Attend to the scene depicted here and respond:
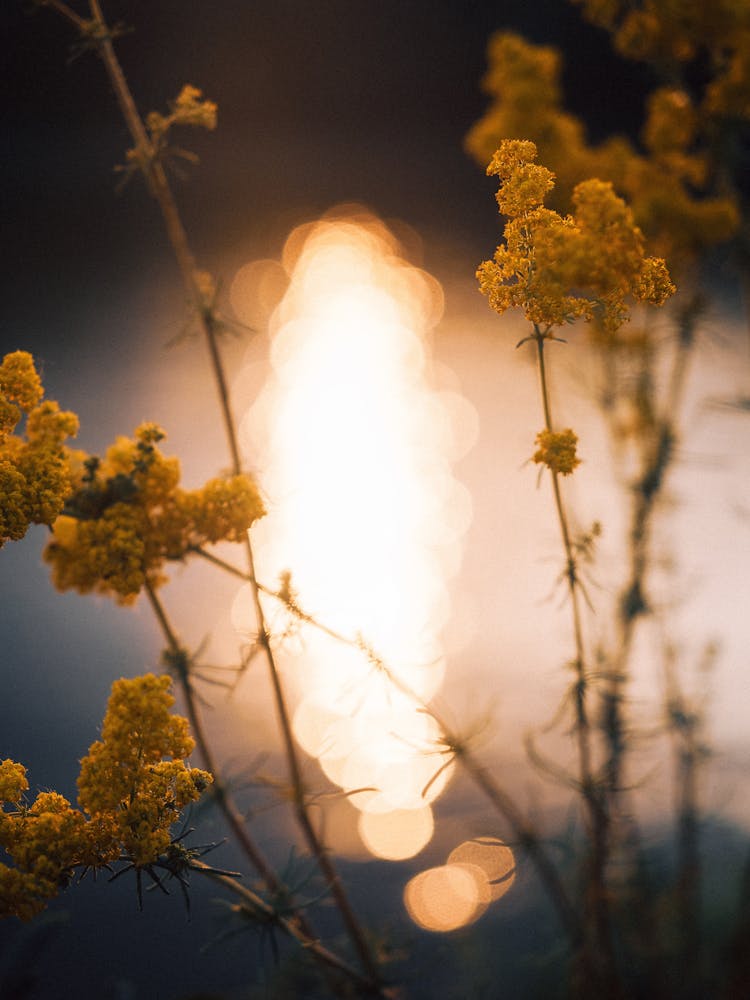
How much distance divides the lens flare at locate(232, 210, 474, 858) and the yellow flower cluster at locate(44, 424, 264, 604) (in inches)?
11.2

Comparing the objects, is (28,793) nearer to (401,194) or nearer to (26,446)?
(26,446)

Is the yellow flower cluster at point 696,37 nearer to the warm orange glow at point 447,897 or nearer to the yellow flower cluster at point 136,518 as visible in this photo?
the yellow flower cluster at point 136,518

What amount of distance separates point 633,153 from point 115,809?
1.21m

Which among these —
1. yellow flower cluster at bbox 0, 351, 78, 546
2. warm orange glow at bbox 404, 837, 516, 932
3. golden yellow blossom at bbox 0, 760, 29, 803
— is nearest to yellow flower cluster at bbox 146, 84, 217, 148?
yellow flower cluster at bbox 0, 351, 78, 546

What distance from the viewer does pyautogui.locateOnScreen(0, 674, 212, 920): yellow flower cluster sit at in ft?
2.16

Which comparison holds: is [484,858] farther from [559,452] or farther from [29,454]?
A: [29,454]

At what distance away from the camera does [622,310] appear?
684 millimetres

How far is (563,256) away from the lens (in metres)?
0.64

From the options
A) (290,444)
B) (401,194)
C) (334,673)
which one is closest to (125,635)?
(334,673)

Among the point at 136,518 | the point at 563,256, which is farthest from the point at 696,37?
the point at 136,518

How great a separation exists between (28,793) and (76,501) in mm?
442

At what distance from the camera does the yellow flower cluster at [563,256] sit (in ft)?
2.07

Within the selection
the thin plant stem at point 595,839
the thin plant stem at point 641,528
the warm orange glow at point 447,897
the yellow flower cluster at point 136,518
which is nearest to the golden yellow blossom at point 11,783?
the yellow flower cluster at point 136,518

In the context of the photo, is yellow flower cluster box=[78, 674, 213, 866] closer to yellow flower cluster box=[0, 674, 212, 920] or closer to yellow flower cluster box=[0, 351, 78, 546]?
yellow flower cluster box=[0, 674, 212, 920]
